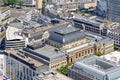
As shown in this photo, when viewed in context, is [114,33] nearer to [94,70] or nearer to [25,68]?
[94,70]

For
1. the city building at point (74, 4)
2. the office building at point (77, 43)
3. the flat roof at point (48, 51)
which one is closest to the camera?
the flat roof at point (48, 51)

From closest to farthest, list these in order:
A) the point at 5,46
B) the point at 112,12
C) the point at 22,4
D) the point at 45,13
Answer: the point at 5,46, the point at 112,12, the point at 45,13, the point at 22,4

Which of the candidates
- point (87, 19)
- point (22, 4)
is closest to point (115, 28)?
point (87, 19)

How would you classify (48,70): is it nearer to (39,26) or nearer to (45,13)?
(39,26)

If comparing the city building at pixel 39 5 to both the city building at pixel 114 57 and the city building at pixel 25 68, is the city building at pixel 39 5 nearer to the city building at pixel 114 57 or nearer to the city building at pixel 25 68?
the city building at pixel 25 68

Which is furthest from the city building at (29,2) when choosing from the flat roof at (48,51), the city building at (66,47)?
the flat roof at (48,51)

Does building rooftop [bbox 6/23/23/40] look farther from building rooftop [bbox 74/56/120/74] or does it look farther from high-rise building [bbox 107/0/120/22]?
high-rise building [bbox 107/0/120/22]
